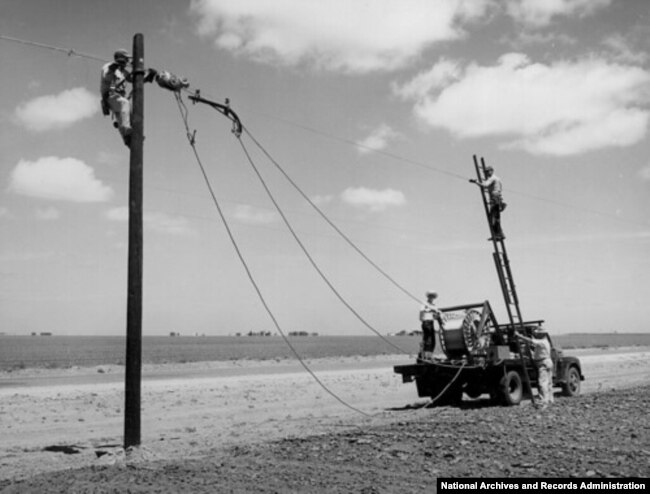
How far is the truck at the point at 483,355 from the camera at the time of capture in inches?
614

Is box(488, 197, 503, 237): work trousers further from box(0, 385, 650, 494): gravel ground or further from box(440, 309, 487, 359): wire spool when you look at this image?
box(0, 385, 650, 494): gravel ground

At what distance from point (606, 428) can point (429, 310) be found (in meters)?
5.81

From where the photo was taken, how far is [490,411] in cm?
1345

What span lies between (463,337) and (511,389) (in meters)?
1.91

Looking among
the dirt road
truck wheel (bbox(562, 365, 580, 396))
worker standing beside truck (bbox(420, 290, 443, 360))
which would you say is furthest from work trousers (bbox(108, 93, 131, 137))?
truck wheel (bbox(562, 365, 580, 396))

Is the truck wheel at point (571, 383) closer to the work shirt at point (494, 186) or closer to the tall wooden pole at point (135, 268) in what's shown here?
the work shirt at point (494, 186)

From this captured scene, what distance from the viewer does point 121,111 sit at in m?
10.4

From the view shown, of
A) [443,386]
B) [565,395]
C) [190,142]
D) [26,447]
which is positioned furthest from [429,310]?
[26,447]

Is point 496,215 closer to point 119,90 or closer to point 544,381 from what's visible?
point 544,381

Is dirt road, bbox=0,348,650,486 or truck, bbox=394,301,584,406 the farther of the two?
truck, bbox=394,301,584,406

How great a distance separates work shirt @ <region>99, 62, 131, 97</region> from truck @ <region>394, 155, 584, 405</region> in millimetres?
8766

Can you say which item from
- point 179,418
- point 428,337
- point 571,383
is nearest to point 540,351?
point 428,337

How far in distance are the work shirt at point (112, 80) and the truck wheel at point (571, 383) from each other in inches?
562

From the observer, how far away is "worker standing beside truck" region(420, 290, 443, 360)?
1575cm
